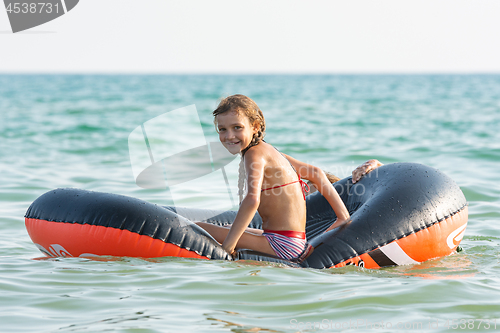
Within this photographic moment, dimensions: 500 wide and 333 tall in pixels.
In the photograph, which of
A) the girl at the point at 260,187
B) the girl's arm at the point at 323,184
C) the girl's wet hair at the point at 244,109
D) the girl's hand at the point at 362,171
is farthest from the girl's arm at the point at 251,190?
the girl's hand at the point at 362,171

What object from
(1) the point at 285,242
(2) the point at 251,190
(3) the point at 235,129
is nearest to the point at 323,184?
(1) the point at 285,242

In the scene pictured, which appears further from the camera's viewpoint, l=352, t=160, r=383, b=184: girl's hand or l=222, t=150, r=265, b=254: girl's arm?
l=352, t=160, r=383, b=184: girl's hand

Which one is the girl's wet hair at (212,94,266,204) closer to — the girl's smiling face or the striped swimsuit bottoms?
the girl's smiling face

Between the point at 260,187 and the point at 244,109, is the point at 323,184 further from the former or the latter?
the point at 244,109

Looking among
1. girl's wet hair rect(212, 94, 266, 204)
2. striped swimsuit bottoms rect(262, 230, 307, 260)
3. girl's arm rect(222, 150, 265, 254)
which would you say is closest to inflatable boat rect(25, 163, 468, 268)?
striped swimsuit bottoms rect(262, 230, 307, 260)

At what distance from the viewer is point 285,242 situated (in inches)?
127

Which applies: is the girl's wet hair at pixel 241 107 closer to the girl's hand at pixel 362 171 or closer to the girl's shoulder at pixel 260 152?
the girl's shoulder at pixel 260 152

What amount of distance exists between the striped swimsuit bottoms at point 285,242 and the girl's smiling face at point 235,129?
1.92 feet

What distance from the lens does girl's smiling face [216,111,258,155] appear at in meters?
3.11

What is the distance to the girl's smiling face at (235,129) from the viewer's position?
3109 millimetres

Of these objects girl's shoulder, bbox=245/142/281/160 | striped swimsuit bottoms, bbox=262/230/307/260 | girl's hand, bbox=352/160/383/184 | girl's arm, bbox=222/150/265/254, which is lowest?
striped swimsuit bottoms, bbox=262/230/307/260

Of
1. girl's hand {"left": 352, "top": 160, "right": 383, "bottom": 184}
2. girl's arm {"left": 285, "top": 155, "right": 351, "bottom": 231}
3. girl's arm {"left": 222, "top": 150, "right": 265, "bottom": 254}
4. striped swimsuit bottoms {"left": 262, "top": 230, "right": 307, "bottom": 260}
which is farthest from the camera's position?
girl's hand {"left": 352, "top": 160, "right": 383, "bottom": 184}

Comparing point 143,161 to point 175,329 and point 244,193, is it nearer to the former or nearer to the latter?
point 244,193

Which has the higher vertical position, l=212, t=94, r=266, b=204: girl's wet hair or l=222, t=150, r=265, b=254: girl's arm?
l=212, t=94, r=266, b=204: girl's wet hair
